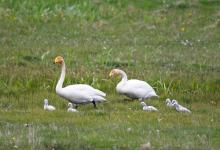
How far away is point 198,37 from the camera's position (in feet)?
104

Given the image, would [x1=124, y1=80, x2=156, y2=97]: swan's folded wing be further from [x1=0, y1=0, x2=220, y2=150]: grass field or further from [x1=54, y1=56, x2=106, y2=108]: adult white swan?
[x1=54, y1=56, x2=106, y2=108]: adult white swan

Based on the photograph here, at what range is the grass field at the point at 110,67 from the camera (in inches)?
517

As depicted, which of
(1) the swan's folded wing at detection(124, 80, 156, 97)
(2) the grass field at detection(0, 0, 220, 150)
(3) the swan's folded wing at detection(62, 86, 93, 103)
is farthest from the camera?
(1) the swan's folded wing at detection(124, 80, 156, 97)

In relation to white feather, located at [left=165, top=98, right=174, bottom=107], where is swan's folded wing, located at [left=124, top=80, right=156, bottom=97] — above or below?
above

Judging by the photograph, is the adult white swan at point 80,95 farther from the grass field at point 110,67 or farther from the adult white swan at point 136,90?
the adult white swan at point 136,90

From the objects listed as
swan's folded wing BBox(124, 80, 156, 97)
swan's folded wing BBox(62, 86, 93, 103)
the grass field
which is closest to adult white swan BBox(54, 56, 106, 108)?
swan's folded wing BBox(62, 86, 93, 103)

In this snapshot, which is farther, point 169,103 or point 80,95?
point 169,103

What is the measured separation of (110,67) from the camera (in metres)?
23.1

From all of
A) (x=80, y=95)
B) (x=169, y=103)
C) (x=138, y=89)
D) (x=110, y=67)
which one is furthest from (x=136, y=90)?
(x=110, y=67)

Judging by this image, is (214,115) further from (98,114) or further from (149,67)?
(149,67)

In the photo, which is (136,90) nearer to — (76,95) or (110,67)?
(76,95)

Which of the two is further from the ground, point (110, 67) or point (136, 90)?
point (110, 67)

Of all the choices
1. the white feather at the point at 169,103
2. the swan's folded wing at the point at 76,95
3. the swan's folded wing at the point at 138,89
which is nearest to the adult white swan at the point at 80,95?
the swan's folded wing at the point at 76,95

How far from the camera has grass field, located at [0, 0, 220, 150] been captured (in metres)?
13.1
